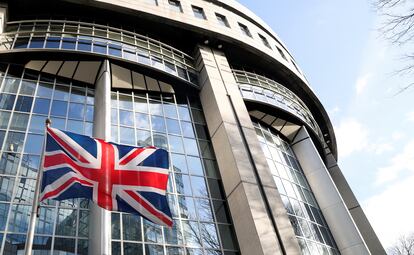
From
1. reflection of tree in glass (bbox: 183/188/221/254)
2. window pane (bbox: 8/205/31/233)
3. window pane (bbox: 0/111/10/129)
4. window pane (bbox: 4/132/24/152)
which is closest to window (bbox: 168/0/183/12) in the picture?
window pane (bbox: 0/111/10/129)

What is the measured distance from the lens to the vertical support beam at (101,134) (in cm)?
1022

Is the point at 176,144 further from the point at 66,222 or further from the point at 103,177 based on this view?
the point at 103,177

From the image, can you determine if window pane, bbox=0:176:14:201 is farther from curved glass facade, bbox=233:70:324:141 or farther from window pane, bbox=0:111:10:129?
curved glass facade, bbox=233:70:324:141

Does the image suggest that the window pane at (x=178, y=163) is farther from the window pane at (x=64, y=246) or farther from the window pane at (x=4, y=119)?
the window pane at (x=4, y=119)

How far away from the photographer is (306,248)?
15.0 metres

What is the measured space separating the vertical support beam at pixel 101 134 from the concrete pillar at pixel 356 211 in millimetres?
17617

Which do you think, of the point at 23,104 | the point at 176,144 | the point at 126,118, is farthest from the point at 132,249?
the point at 23,104

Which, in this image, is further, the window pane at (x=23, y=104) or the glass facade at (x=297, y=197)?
the glass facade at (x=297, y=197)

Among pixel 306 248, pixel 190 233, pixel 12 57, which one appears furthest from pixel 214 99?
pixel 12 57

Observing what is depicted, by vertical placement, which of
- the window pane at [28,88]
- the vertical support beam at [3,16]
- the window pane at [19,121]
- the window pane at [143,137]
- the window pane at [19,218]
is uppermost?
the vertical support beam at [3,16]

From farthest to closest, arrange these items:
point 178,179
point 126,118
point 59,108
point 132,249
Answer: point 126,118, point 59,108, point 178,179, point 132,249

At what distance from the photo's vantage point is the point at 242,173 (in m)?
13.8

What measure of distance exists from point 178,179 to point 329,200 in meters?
9.80

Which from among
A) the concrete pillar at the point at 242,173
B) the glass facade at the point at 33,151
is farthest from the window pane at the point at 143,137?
the concrete pillar at the point at 242,173
